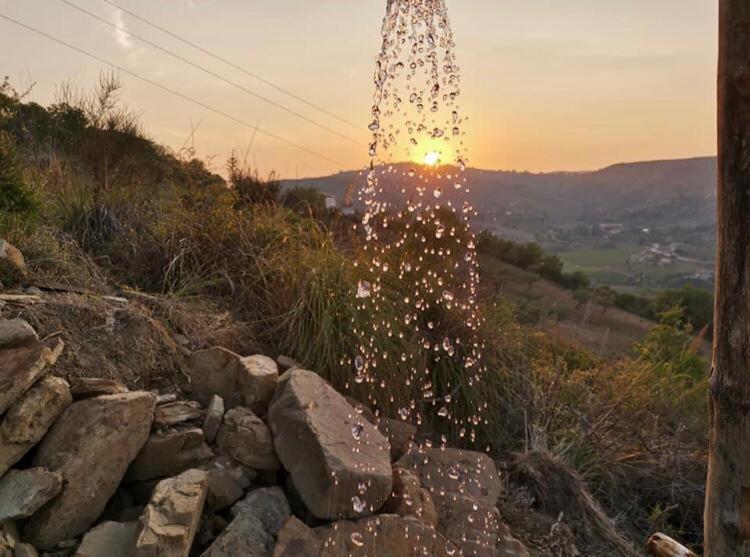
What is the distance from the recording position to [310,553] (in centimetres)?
268

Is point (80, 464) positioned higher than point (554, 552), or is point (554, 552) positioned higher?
point (80, 464)

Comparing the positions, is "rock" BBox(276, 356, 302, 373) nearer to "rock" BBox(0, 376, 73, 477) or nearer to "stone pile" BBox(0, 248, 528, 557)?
"stone pile" BBox(0, 248, 528, 557)

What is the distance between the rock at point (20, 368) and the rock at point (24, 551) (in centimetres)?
52

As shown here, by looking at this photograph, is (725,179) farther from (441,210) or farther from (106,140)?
(106,140)

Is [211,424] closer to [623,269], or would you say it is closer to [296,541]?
[296,541]

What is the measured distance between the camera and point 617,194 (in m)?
56.5

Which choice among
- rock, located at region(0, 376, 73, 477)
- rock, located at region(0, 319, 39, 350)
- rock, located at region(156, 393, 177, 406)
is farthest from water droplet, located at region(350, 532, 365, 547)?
rock, located at region(0, 319, 39, 350)

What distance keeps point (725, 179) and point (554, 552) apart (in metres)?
2.09

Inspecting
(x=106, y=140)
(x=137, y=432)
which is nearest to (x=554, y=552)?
(x=137, y=432)

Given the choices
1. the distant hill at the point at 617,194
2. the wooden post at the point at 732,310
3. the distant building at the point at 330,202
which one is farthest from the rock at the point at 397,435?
the distant hill at the point at 617,194

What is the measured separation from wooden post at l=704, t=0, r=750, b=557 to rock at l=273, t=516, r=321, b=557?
1.68 meters

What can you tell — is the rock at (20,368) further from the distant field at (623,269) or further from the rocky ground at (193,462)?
the distant field at (623,269)

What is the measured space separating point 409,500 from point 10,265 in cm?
245

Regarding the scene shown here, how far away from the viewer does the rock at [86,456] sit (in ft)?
8.61
